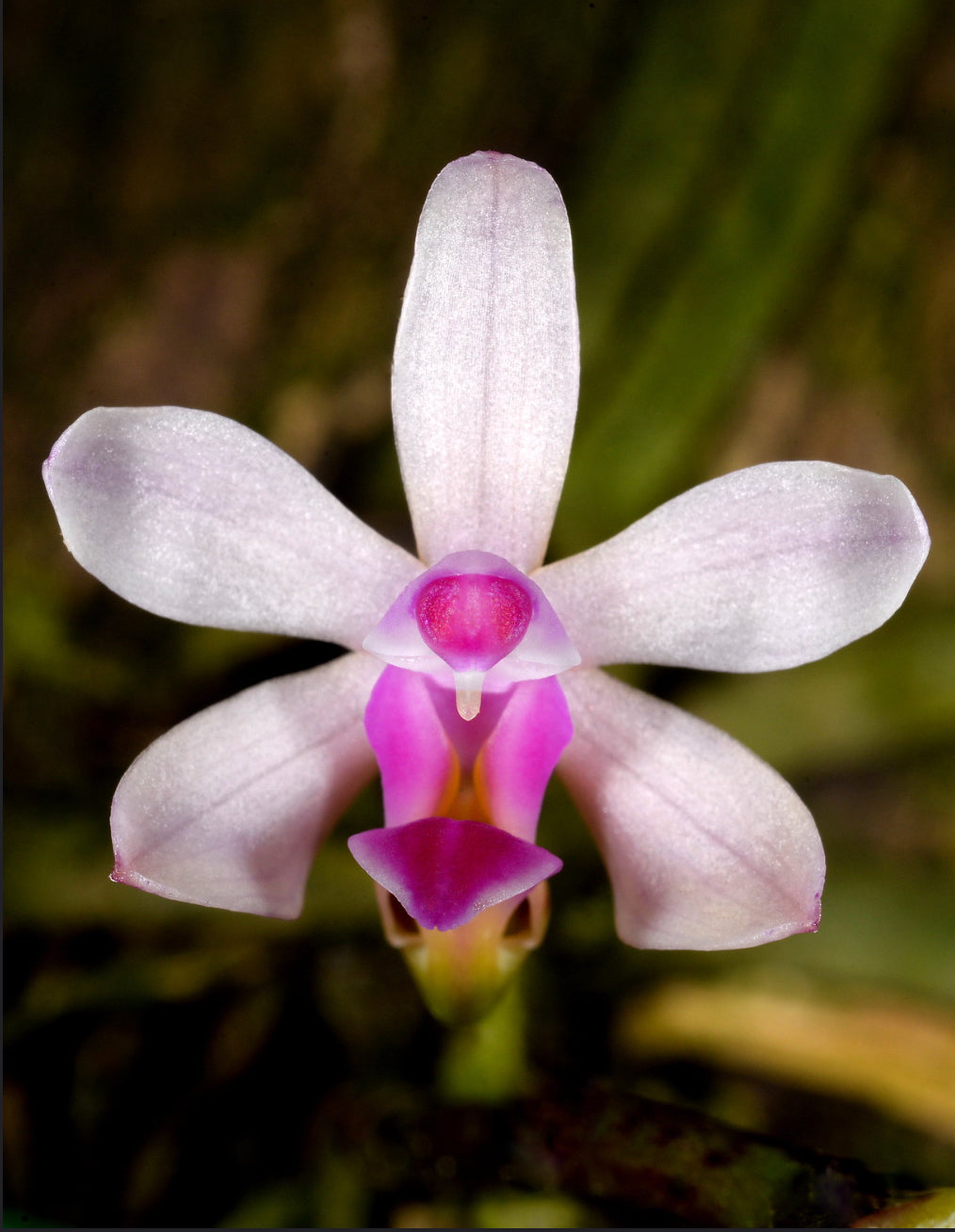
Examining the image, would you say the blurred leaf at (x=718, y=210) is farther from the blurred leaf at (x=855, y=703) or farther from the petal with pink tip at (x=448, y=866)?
the petal with pink tip at (x=448, y=866)

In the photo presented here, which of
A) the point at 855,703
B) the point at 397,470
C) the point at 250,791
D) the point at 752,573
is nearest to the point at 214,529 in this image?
the point at 250,791

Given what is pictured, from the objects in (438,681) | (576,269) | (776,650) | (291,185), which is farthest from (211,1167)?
(291,185)

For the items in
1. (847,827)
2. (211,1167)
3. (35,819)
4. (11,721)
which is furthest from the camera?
(847,827)

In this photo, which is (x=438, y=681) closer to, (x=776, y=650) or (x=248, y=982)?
(x=776, y=650)

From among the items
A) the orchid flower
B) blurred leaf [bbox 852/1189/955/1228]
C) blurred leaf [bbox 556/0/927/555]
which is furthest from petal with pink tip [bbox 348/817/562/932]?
blurred leaf [bbox 556/0/927/555]

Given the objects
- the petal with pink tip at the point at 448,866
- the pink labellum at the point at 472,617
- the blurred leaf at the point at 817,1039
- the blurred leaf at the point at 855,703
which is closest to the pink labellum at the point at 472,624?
the pink labellum at the point at 472,617

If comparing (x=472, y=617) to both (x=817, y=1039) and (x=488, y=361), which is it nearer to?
(x=488, y=361)

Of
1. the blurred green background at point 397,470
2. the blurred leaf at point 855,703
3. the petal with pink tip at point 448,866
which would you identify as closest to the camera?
the petal with pink tip at point 448,866
